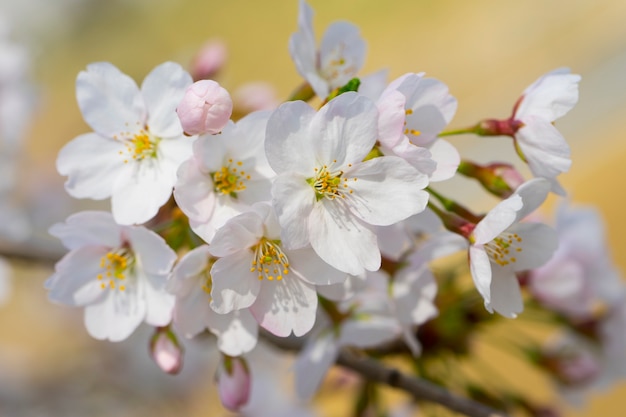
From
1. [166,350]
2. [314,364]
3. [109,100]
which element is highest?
[109,100]

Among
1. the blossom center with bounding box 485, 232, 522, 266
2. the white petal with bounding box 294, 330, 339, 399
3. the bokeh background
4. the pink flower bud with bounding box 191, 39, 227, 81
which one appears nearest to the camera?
the blossom center with bounding box 485, 232, 522, 266

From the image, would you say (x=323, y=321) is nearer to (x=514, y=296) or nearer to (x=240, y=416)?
(x=514, y=296)

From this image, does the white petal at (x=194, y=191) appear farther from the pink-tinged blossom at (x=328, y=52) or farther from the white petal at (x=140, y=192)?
the pink-tinged blossom at (x=328, y=52)

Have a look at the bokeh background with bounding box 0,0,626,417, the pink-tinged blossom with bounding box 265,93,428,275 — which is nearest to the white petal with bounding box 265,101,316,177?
the pink-tinged blossom with bounding box 265,93,428,275

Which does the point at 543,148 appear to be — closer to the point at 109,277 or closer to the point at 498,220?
the point at 498,220

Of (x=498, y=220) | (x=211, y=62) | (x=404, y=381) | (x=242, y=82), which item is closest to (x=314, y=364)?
(x=404, y=381)

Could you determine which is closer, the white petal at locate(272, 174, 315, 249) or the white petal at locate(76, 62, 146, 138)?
the white petal at locate(272, 174, 315, 249)

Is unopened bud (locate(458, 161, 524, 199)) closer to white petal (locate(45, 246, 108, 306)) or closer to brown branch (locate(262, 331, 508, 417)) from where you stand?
brown branch (locate(262, 331, 508, 417))
